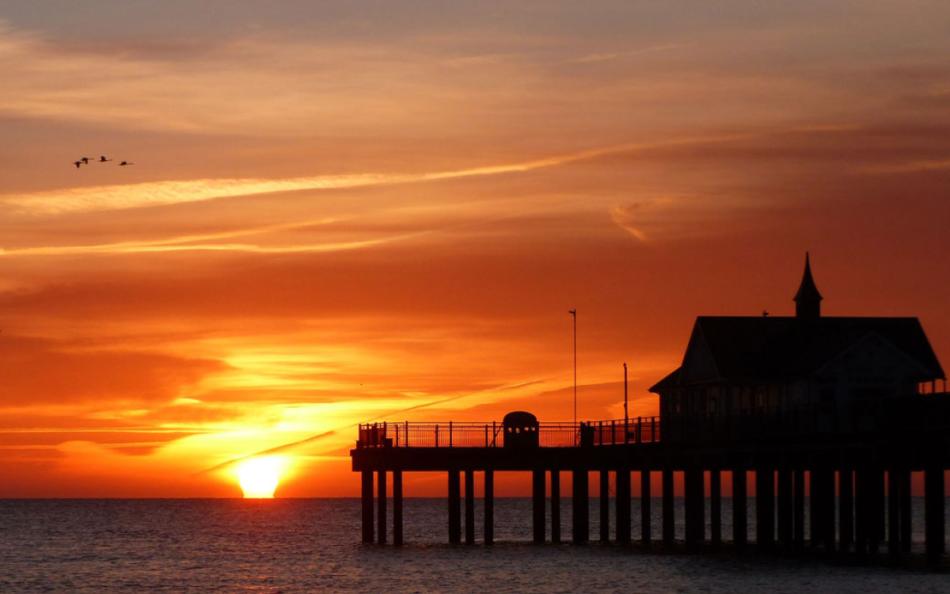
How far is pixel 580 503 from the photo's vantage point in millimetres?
104500

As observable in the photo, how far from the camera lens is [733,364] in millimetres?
90562

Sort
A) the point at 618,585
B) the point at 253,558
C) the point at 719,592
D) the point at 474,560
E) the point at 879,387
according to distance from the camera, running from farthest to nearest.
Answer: the point at 253,558 → the point at 474,560 → the point at 879,387 → the point at 618,585 → the point at 719,592

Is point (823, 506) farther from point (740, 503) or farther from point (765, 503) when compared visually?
Result: point (740, 503)

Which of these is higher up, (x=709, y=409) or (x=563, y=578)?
(x=709, y=409)

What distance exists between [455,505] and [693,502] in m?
16.6

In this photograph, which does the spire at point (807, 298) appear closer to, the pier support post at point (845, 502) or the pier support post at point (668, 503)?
the pier support post at point (668, 503)

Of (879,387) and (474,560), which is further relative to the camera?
(474,560)

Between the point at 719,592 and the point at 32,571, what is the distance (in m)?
45.9

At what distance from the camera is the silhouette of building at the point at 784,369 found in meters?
85.6

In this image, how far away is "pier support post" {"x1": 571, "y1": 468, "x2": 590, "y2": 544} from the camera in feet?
335

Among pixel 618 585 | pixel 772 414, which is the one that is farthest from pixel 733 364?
pixel 618 585

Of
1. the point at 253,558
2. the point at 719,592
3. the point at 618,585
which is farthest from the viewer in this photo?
Result: the point at 253,558

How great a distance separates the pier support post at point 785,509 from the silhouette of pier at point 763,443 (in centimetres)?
10

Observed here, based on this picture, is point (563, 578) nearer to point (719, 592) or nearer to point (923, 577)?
point (719, 592)
